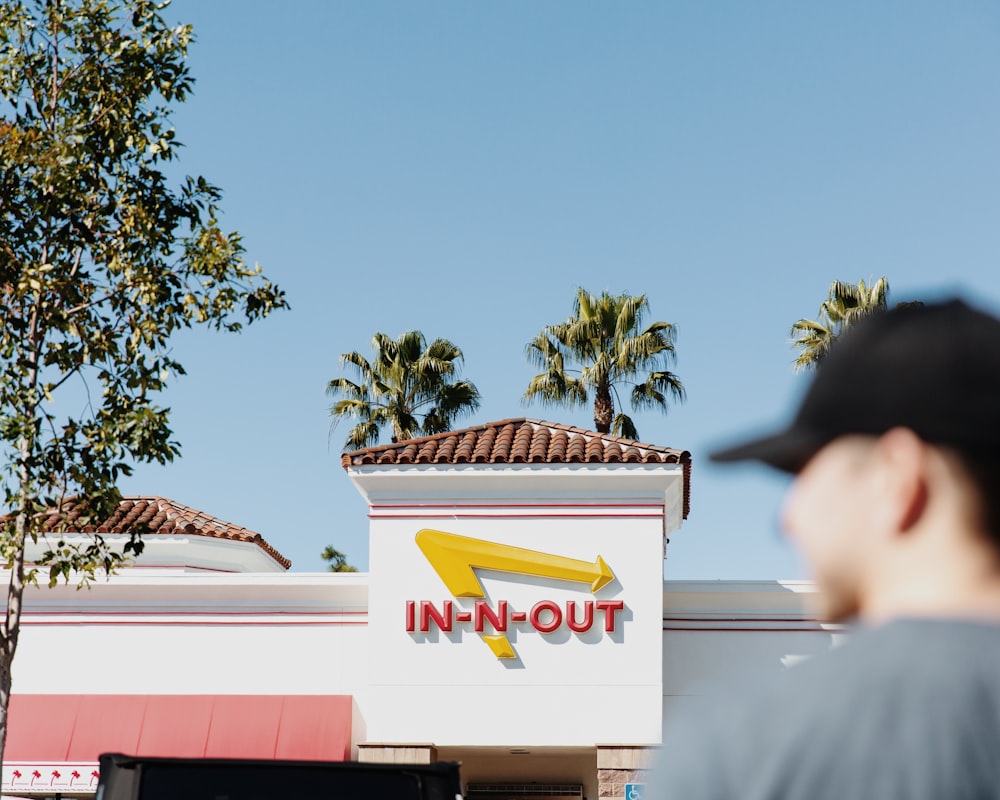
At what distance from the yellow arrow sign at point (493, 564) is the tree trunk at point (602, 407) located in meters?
17.1

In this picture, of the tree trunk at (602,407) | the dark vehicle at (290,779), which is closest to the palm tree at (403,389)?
the tree trunk at (602,407)

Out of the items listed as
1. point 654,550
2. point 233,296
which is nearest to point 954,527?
point 233,296

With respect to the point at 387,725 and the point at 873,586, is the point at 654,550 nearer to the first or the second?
the point at 387,725

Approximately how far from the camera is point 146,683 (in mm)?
23266

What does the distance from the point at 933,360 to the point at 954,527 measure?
7.3 inches

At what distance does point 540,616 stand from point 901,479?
21.0 metres

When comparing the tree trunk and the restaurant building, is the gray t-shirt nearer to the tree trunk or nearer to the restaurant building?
the restaurant building

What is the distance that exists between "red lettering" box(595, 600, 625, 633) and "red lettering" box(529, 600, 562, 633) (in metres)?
0.68

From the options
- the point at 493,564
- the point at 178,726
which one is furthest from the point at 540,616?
the point at 178,726

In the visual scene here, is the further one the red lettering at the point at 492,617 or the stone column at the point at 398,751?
the red lettering at the point at 492,617

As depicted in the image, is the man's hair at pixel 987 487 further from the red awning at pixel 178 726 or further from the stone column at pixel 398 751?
the red awning at pixel 178 726

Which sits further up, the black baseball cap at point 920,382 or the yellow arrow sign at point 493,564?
the yellow arrow sign at point 493,564

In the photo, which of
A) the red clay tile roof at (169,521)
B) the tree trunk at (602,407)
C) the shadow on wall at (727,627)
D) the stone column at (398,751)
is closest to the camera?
the stone column at (398,751)

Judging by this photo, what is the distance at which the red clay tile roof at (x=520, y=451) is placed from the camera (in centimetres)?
2242
